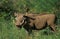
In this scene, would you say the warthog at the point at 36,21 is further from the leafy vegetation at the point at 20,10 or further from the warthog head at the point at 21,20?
the leafy vegetation at the point at 20,10

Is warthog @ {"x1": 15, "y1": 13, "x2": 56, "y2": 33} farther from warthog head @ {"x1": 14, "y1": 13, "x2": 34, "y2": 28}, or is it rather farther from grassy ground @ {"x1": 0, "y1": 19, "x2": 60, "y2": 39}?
grassy ground @ {"x1": 0, "y1": 19, "x2": 60, "y2": 39}

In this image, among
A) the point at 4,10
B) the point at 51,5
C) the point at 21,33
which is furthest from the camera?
the point at 4,10

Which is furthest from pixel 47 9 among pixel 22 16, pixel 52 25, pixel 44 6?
pixel 22 16

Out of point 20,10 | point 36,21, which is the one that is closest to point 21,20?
point 36,21

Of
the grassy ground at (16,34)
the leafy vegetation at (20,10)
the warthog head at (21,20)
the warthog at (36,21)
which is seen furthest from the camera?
the warthog at (36,21)

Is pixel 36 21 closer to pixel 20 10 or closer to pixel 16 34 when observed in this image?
pixel 16 34

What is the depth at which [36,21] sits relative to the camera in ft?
28.2

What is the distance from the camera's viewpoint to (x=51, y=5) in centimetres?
988

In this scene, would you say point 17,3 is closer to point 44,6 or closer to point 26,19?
point 44,6

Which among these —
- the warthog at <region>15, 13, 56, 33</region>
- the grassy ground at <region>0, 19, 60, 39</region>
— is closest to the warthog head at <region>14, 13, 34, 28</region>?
the warthog at <region>15, 13, 56, 33</region>

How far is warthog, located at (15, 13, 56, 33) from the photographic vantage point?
8142mm

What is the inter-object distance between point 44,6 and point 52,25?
1.36 meters

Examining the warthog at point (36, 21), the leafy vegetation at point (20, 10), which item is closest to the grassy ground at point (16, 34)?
the leafy vegetation at point (20, 10)

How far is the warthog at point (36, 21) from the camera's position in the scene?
8.14 meters
